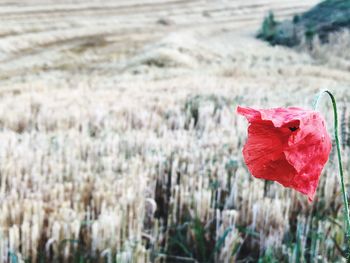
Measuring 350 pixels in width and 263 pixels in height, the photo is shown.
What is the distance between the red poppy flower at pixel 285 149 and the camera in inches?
30.8

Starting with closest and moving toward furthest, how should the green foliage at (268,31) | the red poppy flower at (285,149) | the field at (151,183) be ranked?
the red poppy flower at (285,149) < the field at (151,183) < the green foliage at (268,31)

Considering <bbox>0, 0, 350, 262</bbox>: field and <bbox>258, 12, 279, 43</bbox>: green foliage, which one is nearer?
<bbox>0, 0, 350, 262</bbox>: field

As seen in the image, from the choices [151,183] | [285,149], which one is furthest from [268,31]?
[285,149]

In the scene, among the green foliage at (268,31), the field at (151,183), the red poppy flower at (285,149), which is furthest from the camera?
the green foliage at (268,31)

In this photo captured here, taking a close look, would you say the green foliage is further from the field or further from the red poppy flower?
the red poppy flower

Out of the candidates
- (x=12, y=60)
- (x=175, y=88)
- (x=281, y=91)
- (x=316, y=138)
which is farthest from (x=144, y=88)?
(x=316, y=138)

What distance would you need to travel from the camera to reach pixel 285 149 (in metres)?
0.78

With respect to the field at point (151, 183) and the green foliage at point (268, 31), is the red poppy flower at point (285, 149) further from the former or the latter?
the green foliage at point (268, 31)

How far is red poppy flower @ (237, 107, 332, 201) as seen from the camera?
782 mm

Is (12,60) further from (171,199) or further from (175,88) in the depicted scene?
(171,199)

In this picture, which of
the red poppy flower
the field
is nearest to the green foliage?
the field

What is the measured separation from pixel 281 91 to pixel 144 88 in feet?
4.89

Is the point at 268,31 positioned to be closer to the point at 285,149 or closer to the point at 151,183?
the point at 151,183

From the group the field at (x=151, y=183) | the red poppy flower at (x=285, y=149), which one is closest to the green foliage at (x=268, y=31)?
the field at (x=151, y=183)
